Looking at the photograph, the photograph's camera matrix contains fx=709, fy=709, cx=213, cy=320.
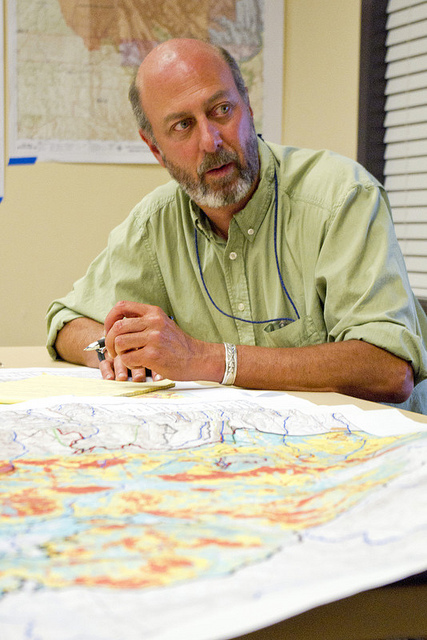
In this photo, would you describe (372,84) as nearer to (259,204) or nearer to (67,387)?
(259,204)

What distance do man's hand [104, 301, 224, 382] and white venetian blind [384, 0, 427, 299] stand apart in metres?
1.27

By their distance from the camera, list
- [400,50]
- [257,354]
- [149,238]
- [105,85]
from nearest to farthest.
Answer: [257,354] → [149,238] → [400,50] → [105,85]

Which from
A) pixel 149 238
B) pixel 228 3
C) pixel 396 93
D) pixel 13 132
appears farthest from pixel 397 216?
pixel 13 132

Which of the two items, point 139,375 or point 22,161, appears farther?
point 22,161

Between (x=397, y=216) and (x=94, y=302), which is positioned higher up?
(x=397, y=216)

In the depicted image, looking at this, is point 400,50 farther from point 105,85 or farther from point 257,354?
point 257,354

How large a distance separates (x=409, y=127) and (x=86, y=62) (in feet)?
3.50

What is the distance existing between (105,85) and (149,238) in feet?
3.50

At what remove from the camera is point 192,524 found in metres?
0.45

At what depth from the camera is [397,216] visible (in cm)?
230

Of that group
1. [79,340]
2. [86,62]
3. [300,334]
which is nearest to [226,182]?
[300,334]

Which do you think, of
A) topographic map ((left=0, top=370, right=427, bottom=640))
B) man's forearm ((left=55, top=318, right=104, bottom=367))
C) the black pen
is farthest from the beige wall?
topographic map ((left=0, top=370, right=427, bottom=640))

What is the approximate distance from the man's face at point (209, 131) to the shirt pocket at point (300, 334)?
26 cm

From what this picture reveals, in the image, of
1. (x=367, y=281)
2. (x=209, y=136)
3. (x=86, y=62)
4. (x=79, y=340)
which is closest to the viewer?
(x=367, y=281)
